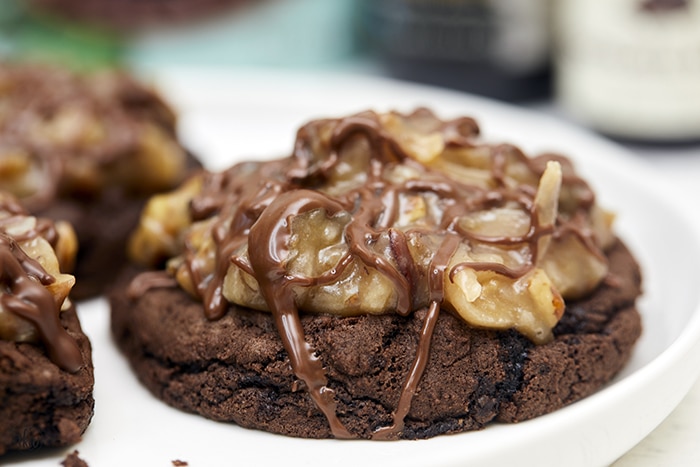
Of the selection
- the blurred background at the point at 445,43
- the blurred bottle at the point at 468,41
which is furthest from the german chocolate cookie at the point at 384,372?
the blurred bottle at the point at 468,41

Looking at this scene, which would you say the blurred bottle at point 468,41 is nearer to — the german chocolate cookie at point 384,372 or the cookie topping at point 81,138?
the cookie topping at point 81,138

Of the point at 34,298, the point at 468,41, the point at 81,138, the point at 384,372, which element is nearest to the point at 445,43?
the point at 468,41

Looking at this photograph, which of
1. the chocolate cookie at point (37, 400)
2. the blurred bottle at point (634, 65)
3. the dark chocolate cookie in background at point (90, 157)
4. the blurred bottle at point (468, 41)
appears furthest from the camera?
the blurred bottle at point (468, 41)

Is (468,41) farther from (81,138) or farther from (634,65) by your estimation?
(81,138)

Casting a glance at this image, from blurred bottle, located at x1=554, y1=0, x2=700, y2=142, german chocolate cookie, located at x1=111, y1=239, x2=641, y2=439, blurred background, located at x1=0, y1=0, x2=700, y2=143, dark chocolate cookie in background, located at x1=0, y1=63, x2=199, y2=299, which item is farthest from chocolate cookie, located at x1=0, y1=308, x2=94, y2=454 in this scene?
blurred bottle, located at x1=554, y1=0, x2=700, y2=142

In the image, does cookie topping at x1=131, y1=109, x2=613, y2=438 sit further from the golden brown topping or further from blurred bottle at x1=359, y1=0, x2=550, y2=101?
blurred bottle at x1=359, y1=0, x2=550, y2=101
